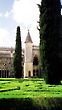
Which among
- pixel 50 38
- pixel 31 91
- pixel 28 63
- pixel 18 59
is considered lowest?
pixel 28 63

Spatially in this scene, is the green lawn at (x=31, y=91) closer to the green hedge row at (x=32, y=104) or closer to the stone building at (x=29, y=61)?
the green hedge row at (x=32, y=104)

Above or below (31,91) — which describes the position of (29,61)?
below

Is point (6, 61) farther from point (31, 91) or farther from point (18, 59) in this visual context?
point (31, 91)

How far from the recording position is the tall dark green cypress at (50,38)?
1305 inches

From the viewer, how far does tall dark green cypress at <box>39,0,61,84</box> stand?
33156 millimetres

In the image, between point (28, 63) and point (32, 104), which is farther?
point (28, 63)

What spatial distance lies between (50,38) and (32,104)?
17.3m

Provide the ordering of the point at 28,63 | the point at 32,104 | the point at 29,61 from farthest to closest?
1. the point at 29,61
2. the point at 28,63
3. the point at 32,104

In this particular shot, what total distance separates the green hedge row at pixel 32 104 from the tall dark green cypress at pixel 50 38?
1492 cm

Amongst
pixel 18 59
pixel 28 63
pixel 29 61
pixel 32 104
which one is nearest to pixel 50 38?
pixel 32 104

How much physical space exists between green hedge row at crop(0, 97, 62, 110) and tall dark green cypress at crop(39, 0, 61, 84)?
14918 mm

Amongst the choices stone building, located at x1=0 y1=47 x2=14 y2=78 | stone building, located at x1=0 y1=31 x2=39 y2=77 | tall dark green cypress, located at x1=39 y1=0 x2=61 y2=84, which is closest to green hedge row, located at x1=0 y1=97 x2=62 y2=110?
tall dark green cypress, located at x1=39 y1=0 x2=61 y2=84

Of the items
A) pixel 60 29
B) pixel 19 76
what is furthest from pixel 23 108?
pixel 19 76

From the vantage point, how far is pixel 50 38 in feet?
112
